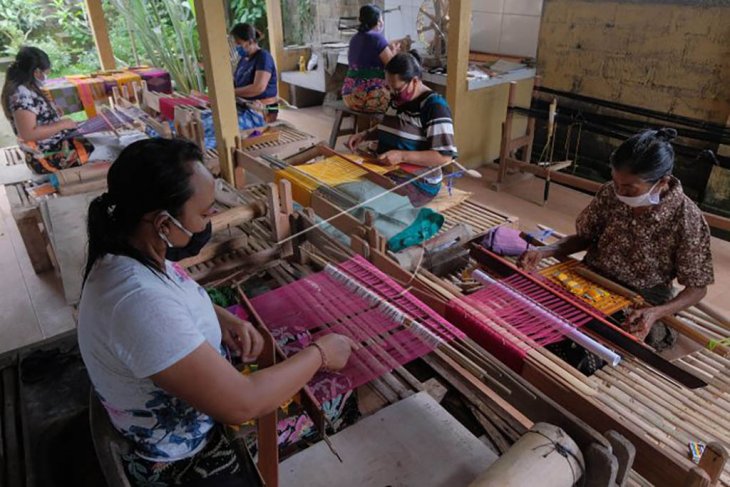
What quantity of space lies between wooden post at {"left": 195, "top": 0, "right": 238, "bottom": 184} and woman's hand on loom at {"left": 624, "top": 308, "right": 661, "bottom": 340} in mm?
2396

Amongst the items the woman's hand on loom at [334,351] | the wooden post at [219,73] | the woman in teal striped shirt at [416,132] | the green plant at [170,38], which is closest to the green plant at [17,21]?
the green plant at [170,38]

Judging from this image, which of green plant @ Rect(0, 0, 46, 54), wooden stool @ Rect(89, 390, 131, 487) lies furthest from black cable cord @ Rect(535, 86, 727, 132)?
green plant @ Rect(0, 0, 46, 54)

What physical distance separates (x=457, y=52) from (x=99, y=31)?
361 cm

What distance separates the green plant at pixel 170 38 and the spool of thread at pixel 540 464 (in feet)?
21.8

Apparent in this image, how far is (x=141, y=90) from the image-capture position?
460 centimetres

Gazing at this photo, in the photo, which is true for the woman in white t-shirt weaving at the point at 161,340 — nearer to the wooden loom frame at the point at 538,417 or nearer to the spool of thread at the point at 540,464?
the wooden loom frame at the point at 538,417

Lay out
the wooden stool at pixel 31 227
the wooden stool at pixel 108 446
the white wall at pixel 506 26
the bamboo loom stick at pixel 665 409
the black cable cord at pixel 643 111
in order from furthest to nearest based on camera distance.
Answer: the white wall at pixel 506 26
the black cable cord at pixel 643 111
the wooden stool at pixel 31 227
the bamboo loom stick at pixel 665 409
the wooden stool at pixel 108 446

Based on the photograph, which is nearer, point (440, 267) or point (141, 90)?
point (440, 267)

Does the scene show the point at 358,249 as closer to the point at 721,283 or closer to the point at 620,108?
the point at 721,283

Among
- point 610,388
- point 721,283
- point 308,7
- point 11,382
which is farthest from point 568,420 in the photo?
point 308,7

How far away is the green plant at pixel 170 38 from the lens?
6.33 meters

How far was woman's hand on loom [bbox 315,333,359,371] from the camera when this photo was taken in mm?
1234

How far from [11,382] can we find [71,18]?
8154 millimetres

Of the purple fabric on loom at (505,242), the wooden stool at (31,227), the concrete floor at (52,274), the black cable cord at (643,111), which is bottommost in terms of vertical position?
the concrete floor at (52,274)
